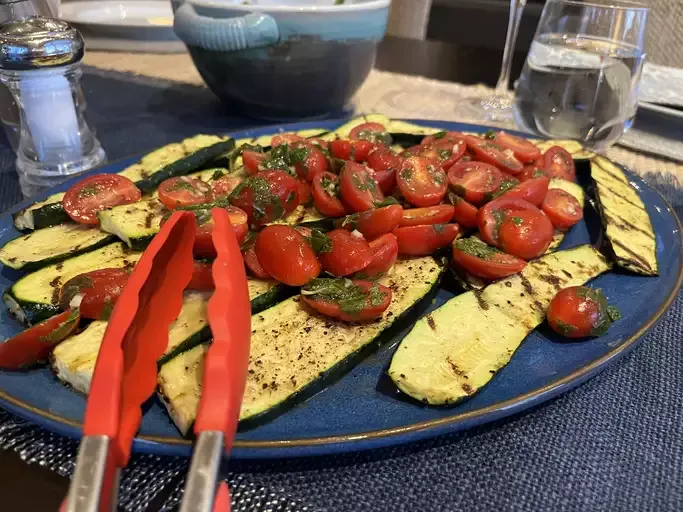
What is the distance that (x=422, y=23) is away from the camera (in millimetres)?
5531

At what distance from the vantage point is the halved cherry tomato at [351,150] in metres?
1.80

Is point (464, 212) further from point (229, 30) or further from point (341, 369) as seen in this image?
point (229, 30)

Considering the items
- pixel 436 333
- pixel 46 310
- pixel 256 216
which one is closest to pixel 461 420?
pixel 436 333

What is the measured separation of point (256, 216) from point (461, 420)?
0.81 meters

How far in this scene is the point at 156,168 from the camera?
1852mm

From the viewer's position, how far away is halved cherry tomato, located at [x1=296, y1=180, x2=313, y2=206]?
163cm

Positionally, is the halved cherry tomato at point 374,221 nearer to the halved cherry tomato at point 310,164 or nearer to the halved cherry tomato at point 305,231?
the halved cherry tomato at point 305,231

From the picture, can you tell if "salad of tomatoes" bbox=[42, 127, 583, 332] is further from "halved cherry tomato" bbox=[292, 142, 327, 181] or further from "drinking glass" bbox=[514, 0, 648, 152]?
"drinking glass" bbox=[514, 0, 648, 152]

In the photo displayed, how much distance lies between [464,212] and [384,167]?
0.98 feet

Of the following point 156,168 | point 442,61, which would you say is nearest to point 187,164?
point 156,168

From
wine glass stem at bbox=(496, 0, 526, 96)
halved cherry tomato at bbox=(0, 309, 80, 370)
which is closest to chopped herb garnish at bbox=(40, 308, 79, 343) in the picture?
halved cherry tomato at bbox=(0, 309, 80, 370)

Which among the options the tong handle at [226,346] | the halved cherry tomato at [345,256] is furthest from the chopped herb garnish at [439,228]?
the tong handle at [226,346]

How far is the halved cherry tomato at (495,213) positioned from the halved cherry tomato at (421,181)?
0.46 feet

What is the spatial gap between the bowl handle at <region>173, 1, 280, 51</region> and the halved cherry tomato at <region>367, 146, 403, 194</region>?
87 centimetres
